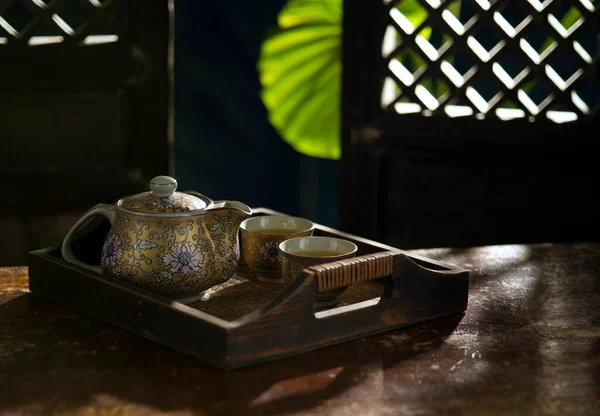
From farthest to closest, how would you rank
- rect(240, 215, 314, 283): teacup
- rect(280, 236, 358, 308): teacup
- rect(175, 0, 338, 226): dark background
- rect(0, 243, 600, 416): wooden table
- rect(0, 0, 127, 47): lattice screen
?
rect(175, 0, 338, 226): dark background
rect(0, 0, 127, 47): lattice screen
rect(240, 215, 314, 283): teacup
rect(280, 236, 358, 308): teacup
rect(0, 243, 600, 416): wooden table

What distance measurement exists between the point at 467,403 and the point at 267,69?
2.82 meters


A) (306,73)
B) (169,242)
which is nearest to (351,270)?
(169,242)

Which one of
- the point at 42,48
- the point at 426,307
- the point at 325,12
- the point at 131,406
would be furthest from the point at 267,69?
the point at 131,406

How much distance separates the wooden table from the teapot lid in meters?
0.18

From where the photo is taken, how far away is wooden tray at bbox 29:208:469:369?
1.05m

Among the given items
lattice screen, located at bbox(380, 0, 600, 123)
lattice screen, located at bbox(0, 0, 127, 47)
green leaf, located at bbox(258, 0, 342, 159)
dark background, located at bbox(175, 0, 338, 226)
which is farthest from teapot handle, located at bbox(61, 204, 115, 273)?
dark background, located at bbox(175, 0, 338, 226)

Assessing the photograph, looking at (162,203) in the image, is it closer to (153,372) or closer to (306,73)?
(153,372)

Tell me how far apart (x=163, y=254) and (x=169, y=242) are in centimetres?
2

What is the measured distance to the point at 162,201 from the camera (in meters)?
1.19

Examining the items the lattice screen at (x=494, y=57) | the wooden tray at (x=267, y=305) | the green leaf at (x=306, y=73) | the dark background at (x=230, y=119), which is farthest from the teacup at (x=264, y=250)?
the dark background at (x=230, y=119)

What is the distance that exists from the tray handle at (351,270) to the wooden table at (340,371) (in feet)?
0.30

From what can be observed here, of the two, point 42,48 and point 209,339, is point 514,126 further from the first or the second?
point 209,339

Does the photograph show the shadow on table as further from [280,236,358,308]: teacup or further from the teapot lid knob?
the teapot lid knob

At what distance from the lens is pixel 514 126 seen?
8.47 feet
